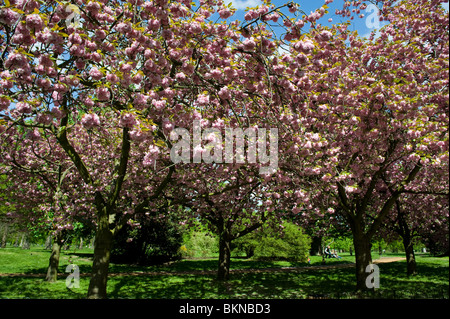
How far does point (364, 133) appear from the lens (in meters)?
7.55

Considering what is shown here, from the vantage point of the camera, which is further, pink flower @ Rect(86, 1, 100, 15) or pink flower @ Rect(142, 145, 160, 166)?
pink flower @ Rect(142, 145, 160, 166)

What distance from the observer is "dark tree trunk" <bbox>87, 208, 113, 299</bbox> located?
6954mm

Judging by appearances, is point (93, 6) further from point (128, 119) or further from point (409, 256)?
A: point (409, 256)

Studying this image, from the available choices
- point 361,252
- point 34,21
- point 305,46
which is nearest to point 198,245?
point 361,252

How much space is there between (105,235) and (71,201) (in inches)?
182

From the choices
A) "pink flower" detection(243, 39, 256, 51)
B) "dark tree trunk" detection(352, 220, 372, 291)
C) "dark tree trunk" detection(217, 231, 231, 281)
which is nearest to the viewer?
"pink flower" detection(243, 39, 256, 51)

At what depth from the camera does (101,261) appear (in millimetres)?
7090

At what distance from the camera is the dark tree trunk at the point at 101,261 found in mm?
6954

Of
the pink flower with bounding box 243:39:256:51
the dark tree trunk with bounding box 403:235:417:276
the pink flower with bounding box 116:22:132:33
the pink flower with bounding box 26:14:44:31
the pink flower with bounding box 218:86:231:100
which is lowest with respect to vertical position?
the dark tree trunk with bounding box 403:235:417:276

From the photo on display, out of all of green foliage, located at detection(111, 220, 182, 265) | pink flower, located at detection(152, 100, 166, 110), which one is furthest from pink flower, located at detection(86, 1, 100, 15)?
green foliage, located at detection(111, 220, 182, 265)

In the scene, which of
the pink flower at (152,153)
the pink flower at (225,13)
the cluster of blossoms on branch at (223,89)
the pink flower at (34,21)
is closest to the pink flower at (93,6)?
the cluster of blossoms on branch at (223,89)

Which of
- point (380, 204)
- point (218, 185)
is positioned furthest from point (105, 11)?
point (380, 204)

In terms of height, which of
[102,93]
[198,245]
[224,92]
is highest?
[224,92]

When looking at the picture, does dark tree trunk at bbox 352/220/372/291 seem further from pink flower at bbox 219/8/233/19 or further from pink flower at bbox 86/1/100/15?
pink flower at bbox 86/1/100/15
